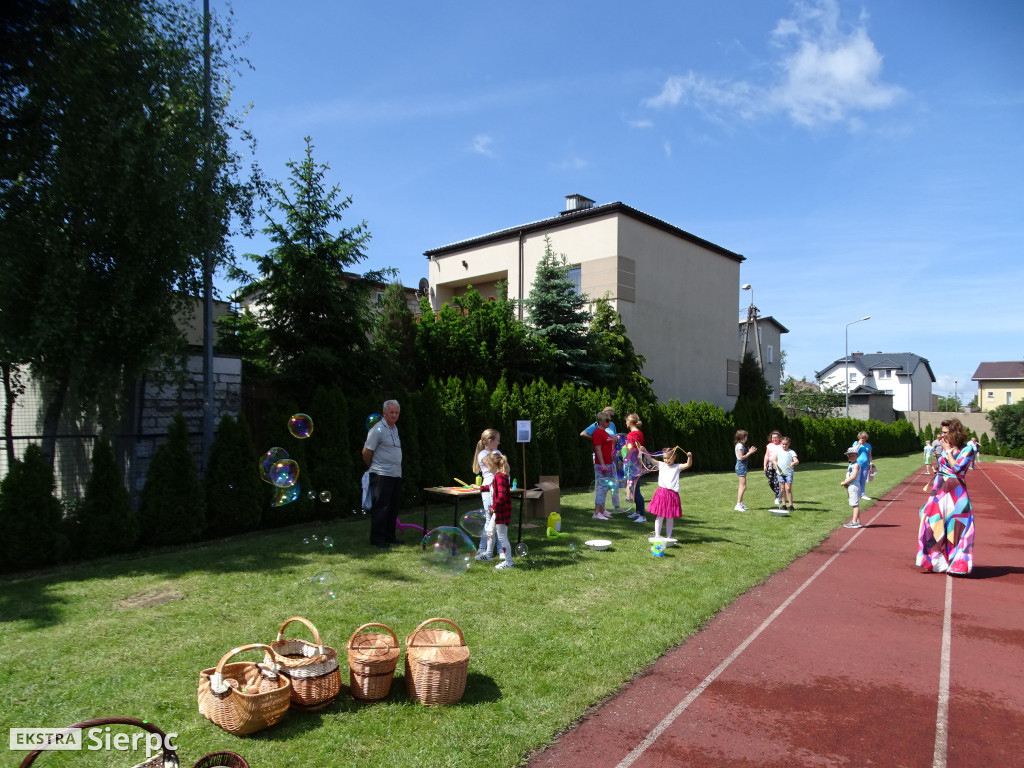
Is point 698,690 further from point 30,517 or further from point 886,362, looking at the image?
point 886,362

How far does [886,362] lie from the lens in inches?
3669

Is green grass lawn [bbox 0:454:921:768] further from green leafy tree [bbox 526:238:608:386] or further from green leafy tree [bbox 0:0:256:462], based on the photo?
green leafy tree [bbox 526:238:608:386]

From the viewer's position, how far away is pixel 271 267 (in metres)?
13.6

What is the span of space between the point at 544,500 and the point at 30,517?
25.4 ft

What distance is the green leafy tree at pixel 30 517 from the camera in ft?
27.4

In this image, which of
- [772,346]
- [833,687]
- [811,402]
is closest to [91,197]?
A: [833,687]

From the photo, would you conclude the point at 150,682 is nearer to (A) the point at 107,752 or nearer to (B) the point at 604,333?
(A) the point at 107,752

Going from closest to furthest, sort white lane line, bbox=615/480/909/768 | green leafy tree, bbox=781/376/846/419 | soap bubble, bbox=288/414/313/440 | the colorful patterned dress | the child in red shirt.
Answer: white lane line, bbox=615/480/909/768 < the child in red shirt < the colorful patterned dress < soap bubble, bbox=288/414/313/440 < green leafy tree, bbox=781/376/846/419

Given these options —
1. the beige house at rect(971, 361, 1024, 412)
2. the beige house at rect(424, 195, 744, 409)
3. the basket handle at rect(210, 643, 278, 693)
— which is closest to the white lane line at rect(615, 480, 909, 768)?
the basket handle at rect(210, 643, 278, 693)

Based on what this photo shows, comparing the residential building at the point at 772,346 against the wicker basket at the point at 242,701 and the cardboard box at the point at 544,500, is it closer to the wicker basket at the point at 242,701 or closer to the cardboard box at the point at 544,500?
the cardboard box at the point at 544,500

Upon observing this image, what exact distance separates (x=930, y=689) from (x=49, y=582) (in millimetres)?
9290

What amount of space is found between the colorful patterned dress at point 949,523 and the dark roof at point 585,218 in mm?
19228

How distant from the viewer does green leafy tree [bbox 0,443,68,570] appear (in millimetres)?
8344

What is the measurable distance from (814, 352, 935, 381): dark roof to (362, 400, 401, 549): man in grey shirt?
9399cm
